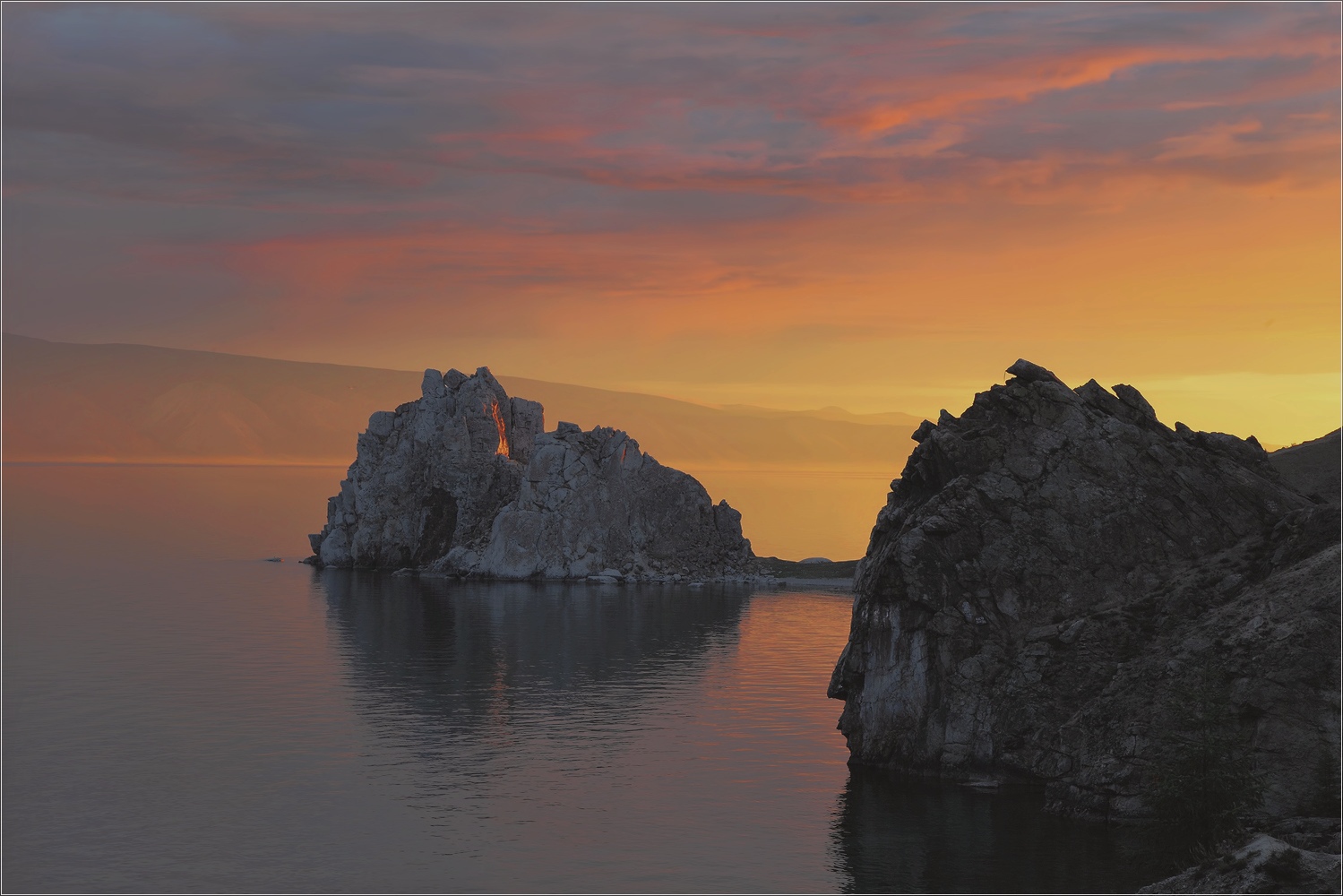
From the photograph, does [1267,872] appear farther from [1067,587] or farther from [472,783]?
[472,783]

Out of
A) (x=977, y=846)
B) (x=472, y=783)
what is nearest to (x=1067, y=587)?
(x=977, y=846)

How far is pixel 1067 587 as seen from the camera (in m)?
82.9

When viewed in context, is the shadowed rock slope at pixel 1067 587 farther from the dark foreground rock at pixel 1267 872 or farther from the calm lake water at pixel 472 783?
the dark foreground rock at pixel 1267 872

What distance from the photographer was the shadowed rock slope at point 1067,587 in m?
73.1

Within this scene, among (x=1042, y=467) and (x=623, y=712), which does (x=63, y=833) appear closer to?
(x=623, y=712)

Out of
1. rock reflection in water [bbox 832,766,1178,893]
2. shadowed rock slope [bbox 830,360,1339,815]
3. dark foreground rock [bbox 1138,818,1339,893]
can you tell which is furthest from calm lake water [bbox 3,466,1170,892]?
dark foreground rock [bbox 1138,818,1339,893]

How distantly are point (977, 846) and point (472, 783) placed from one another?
31.5 metres

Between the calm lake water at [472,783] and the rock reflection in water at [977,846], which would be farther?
the calm lake water at [472,783]

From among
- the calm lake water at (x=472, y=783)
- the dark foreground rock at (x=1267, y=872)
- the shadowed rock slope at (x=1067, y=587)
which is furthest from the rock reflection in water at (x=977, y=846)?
the dark foreground rock at (x=1267, y=872)

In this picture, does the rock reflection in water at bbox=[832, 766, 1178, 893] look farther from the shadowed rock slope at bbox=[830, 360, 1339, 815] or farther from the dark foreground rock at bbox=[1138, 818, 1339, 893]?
A: the dark foreground rock at bbox=[1138, 818, 1339, 893]

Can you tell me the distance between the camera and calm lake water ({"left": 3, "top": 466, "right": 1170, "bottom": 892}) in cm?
6681

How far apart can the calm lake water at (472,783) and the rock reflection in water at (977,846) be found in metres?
0.19

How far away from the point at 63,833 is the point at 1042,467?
197 ft

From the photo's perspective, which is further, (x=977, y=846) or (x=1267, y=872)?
(x=977, y=846)
